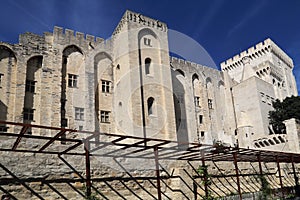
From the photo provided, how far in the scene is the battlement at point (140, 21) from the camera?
22.5 m

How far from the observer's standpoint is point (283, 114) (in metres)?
31.7

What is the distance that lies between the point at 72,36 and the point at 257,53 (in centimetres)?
3121

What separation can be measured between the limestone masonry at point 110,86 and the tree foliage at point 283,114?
3084mm

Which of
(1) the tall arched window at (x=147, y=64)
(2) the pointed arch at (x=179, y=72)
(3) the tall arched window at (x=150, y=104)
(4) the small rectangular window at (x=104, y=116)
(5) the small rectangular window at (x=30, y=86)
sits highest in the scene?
(2) the pointed arch at (x=179, y=72)

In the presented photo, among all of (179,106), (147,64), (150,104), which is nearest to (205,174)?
(150,104)

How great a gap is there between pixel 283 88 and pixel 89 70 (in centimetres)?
3118

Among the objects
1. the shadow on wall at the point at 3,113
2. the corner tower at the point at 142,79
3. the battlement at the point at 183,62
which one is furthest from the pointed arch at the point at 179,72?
the shadow on wall at the point at 3,113

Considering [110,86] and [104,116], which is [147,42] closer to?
[110,86]

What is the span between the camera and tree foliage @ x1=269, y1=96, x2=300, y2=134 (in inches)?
Answer: 1224

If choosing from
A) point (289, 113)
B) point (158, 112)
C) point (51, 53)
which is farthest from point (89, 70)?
point (289, 113)

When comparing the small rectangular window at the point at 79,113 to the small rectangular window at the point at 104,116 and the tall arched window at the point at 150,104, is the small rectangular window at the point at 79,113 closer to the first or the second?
the small rectangular window at the point at 104,116

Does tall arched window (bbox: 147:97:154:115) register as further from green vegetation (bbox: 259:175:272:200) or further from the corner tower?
green vegetation (bbox: 259:175:272:200)

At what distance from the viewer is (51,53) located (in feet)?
65.1

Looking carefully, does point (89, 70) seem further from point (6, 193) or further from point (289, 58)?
point (289, 58)
